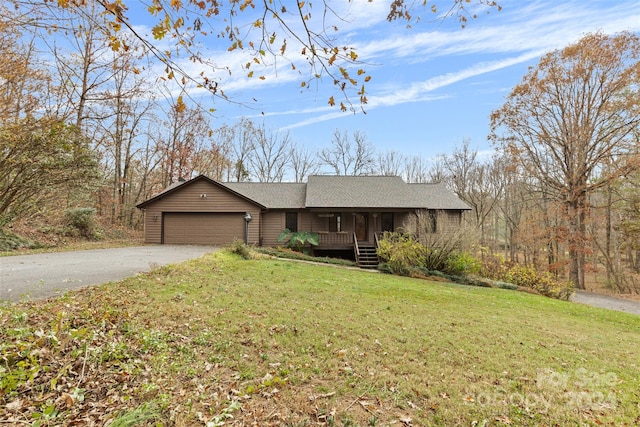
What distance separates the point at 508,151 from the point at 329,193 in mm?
11150

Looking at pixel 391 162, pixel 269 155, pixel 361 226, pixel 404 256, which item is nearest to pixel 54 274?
pixel 404 256

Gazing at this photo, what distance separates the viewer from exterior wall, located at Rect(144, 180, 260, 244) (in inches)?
684

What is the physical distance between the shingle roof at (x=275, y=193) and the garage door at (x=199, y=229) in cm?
226

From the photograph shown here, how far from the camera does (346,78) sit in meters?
2.65

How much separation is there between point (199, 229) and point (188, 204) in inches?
61.2

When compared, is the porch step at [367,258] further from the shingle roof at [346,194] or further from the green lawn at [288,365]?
the green lawn at [288,365]

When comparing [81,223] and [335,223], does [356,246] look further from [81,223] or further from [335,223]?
[81,223]

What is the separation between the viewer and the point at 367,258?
15898 mm

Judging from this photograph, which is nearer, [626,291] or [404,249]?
[404,249]

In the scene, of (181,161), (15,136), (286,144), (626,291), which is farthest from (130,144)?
(626,291)

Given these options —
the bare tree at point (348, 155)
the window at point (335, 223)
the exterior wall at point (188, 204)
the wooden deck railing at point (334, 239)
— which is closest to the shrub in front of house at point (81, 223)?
the exterior wall at point (188, 204)

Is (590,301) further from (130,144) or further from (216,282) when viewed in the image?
(130,144)

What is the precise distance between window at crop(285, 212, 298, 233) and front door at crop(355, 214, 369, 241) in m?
3.79

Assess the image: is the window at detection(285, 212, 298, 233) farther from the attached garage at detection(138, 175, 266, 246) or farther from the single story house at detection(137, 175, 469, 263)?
the attached garage at detection(138, 175, 266, 246)
